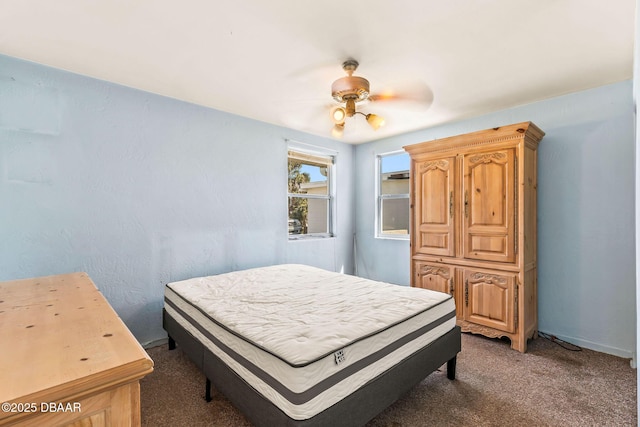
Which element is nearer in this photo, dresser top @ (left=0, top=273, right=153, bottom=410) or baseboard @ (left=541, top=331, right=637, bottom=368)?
dresser top @ (left=0, top=273, right=153, bottom=410)

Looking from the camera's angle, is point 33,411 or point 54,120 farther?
point 54,120

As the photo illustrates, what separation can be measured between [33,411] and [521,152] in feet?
11.0

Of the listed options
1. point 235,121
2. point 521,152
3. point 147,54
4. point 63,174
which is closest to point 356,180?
point 235,121

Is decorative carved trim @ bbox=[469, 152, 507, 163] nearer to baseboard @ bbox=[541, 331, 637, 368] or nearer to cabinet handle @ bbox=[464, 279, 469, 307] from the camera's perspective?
cabinet handle @ bbox=[464, 279, 469, 307]

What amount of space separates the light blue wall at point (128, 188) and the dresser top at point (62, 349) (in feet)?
3.46

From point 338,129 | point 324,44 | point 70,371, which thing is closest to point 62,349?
point 70,371

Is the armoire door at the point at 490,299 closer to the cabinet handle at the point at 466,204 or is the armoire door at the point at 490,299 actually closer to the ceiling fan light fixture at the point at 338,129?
the cabinet handle at the point at 466,204

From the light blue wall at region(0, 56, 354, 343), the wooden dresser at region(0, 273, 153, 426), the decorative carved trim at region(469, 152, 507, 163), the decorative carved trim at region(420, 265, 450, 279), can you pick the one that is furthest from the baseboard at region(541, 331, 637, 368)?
the wooden dresser at region(0, 273, 153, 426)

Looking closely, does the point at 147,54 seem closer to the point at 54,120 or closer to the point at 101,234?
the point at 54,120

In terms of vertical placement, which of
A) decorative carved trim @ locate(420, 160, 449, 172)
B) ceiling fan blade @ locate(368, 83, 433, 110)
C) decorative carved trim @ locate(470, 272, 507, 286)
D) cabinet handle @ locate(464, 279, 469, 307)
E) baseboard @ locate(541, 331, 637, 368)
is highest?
ceiling fan blade @ locate(368, 83, 433, 110)

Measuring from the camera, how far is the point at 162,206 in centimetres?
287

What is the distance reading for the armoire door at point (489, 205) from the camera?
9.04 ft

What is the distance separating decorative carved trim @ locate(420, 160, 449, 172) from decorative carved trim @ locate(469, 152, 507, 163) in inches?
10.2

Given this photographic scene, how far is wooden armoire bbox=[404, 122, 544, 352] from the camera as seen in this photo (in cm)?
271
